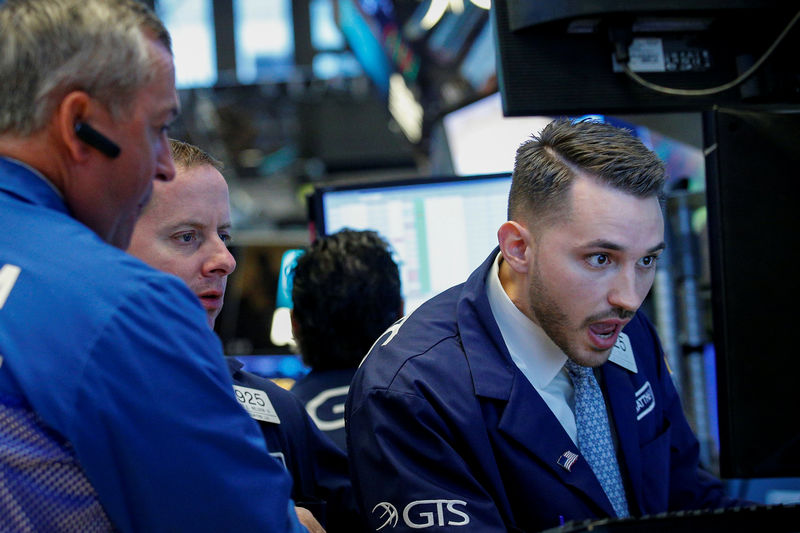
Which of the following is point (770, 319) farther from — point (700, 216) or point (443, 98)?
point (443, 98)

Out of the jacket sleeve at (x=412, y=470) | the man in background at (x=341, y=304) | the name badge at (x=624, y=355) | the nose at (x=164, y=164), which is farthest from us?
the man in background at (x=341, y=304)

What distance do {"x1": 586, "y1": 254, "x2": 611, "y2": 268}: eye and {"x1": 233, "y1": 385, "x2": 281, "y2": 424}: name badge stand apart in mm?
611

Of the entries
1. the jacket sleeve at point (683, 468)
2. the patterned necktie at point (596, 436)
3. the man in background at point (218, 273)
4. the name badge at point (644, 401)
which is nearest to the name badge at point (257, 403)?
the man in background at point (218, 273)

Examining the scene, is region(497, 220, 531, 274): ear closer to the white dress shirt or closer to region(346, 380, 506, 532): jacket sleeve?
the white dress shirt

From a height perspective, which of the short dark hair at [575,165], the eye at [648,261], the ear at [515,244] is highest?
the short dark hair at [575,165]

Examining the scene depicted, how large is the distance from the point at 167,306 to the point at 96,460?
0.16 metres

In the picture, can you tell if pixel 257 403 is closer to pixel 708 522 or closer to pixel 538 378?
pixel 538 378

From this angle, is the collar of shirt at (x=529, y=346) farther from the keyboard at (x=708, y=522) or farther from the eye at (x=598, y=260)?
the keyboard at (x=708, y=522)

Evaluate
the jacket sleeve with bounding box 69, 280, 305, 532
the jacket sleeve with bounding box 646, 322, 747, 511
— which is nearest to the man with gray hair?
the jacket sleeve with bounding box 69, 280, 305, 532

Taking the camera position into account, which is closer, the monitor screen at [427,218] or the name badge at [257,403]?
the name badge at [257,403]

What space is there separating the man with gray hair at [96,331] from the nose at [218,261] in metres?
0.60

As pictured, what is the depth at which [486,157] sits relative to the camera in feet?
8.90

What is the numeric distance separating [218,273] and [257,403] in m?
0.24

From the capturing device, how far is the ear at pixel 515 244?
1.57 metres
